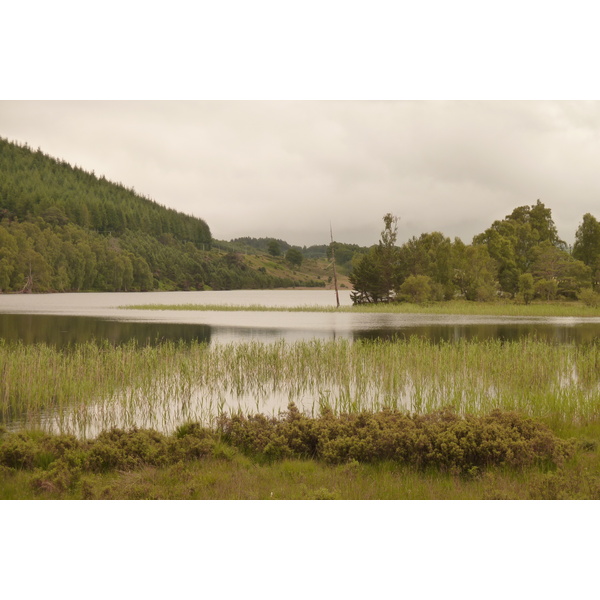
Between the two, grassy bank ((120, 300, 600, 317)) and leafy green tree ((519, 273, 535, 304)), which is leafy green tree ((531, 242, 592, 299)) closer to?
leafy green tree ((519, 273, 535, 304))

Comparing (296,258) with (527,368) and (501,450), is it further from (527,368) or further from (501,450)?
(501,450)

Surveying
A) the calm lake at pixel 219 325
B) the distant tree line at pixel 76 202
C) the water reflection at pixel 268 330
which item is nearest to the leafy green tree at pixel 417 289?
the calm lake at pixel 219 325

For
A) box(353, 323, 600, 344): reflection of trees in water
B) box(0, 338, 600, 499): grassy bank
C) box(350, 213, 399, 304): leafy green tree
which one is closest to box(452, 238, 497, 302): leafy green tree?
box(353, 323, 600, 344): reflection of trees in water

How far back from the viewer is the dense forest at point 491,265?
783 inches

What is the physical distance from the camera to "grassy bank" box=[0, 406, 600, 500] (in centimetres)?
689

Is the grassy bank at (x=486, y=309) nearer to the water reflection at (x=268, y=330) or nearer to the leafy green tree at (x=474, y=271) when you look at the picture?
the leafy green tree at (x=474, y=271)

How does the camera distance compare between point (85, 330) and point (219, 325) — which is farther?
point (219, 325)

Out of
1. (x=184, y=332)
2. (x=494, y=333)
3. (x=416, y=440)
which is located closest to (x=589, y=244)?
(x=494, y=333)

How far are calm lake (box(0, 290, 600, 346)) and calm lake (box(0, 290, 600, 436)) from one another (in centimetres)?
4

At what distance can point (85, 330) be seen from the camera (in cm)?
2331

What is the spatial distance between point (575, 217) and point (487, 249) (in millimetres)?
5723

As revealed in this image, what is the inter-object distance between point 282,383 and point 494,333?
1213cm

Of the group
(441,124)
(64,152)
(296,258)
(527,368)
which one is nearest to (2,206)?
(64,152)

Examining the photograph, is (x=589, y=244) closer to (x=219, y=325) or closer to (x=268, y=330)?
(x=268, y=330)
